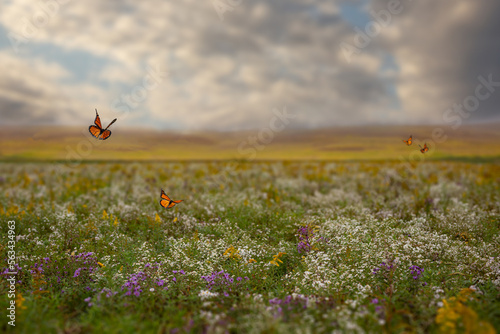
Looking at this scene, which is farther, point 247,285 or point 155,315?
point 247,285

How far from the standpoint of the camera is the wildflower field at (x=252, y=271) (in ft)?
13.2

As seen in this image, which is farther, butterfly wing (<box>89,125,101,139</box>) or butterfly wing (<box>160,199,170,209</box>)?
butterfly wing (<box>160,199,170,209</box>)

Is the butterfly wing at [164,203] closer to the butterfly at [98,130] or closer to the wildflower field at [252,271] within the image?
the wildflower field at [252,271]

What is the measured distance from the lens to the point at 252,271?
5.71 m

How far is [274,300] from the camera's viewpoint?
4.49 metres

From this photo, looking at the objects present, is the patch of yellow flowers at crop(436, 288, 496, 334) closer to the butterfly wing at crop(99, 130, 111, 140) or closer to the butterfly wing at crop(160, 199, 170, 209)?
the butterfly wing at crop(160, 199, 170, 209)

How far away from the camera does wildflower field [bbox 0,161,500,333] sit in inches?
158

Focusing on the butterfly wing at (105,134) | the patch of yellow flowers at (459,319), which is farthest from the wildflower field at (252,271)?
the butterfly wing at (105,134)

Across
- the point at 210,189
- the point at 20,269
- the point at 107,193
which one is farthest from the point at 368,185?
the point at 20,269

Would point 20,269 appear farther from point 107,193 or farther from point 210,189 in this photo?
point 210,189

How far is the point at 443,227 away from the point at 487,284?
3011 millimetres

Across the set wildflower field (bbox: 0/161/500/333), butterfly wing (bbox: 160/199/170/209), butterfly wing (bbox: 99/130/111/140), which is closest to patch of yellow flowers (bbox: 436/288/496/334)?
wildflower field (bbox: 0/161/500/333)

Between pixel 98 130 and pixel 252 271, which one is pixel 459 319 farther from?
pixel 98 130

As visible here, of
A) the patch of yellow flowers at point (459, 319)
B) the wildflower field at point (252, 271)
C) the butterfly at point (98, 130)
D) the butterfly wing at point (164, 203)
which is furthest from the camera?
the butterfly wing at point (164, 203)
